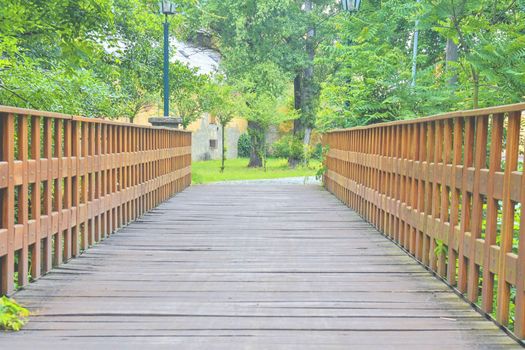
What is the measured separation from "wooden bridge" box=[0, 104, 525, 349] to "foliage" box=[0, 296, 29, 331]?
69 mm

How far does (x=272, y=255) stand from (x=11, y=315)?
2.58 meters

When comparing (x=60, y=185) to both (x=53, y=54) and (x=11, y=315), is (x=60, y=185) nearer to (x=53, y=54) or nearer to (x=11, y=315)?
(x=11, y=315)

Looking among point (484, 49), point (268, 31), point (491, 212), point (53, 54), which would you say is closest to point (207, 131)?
point (268, 31)

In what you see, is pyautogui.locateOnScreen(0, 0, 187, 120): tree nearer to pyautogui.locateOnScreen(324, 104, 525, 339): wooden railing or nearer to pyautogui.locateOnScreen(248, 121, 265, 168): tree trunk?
pyautogui.locateOnScreen(324, 104, 525, 339): wooden railing

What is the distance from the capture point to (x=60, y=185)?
5.09 metres

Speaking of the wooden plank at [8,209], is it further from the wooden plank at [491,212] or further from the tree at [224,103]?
the tree at [224,103]

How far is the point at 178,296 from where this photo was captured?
165 inches

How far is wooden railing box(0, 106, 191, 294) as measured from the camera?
4109mm

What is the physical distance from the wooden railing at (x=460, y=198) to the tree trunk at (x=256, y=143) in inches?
830

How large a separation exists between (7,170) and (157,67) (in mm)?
12913

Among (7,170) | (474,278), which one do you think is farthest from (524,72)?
(7,170)

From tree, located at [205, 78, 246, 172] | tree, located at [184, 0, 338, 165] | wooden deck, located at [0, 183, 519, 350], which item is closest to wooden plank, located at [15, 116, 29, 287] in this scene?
wooden deck, located at [0, 183, 519, 350]

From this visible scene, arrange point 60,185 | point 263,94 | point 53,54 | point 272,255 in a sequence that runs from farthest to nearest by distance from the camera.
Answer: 1. point 263,94
2. point 53,54
3. point 272,255
4. point 60,185

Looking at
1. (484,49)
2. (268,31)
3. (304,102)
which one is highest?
(268,31)
